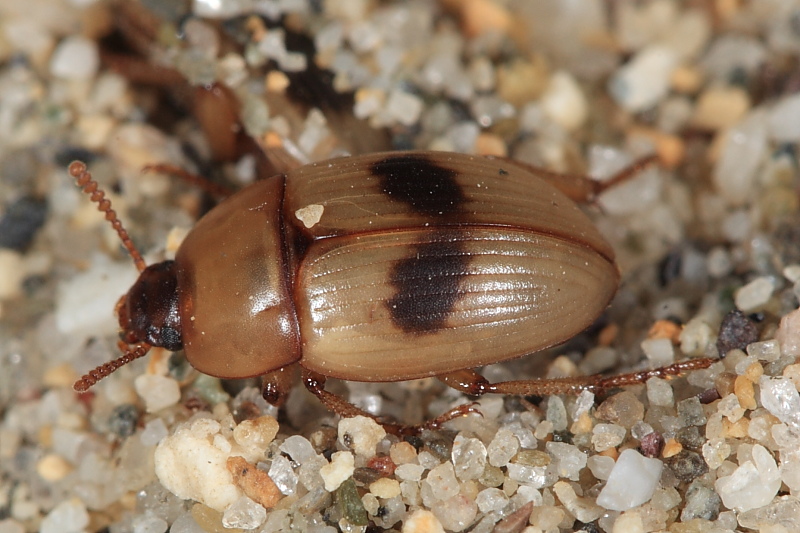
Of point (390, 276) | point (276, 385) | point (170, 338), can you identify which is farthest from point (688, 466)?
point (170, 338)

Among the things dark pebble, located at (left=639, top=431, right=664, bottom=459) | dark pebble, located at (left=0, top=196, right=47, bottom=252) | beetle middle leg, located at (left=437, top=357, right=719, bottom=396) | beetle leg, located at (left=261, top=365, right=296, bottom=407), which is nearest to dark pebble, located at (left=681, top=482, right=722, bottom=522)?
dark pebble, located at (left=639, top=431, right=664, bottom=459)

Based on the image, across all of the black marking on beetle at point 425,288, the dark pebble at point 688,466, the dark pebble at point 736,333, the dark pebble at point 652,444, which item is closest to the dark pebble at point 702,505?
the dark pebble at point 688,466

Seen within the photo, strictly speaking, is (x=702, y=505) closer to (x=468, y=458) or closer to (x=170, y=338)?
(x=468, y=458)

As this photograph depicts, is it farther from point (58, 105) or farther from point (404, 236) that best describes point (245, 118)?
point (404, 236)

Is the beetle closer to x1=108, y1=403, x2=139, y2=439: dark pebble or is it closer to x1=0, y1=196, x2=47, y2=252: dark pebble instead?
x1=108, y1=403, x2=139, y2=439: dark pebble

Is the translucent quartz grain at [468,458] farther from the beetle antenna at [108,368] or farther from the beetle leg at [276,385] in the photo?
the beetle antenna at [108,368]
